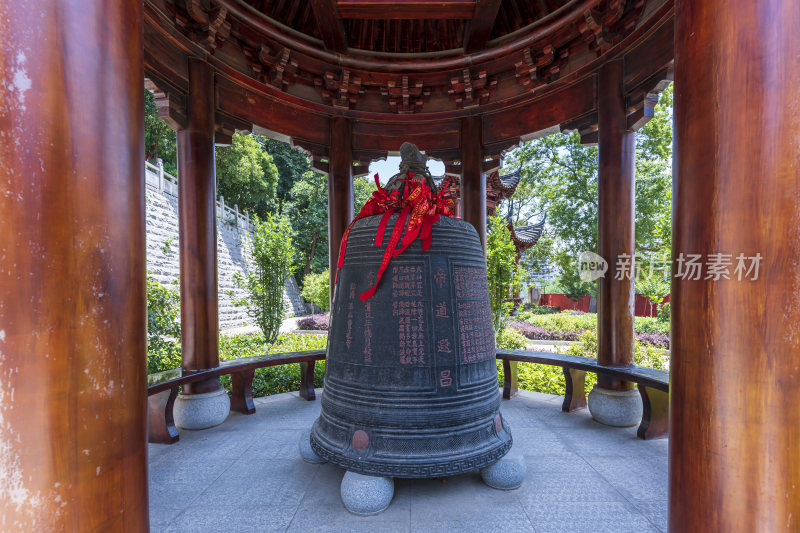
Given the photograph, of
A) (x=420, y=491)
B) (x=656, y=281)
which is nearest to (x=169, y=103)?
(x=420, y=491)

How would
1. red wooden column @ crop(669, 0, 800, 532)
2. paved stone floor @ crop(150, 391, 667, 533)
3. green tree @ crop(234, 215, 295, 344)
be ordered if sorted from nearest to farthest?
1. red wooden column @ crop(669, 0, 800, 532)
2. paved stone floor @ crop(150, 391, 667, 533)
3. green tree @ crop(234, 215, 295, 344)

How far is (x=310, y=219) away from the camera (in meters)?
23.6

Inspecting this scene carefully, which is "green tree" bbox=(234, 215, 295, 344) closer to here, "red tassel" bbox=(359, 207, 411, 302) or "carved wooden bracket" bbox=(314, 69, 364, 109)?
"carved wooden bracket" bbox=(314, 69, 364, 109)

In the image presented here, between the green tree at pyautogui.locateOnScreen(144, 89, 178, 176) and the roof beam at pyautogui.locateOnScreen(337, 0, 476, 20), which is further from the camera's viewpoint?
the green tree at pyautogui.locateOnScreen(144, 89, 178, 176)

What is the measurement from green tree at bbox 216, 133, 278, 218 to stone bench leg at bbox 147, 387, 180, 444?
60.5 feet

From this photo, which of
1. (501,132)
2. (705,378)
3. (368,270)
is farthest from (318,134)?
(705,378)

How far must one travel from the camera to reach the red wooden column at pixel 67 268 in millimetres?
941

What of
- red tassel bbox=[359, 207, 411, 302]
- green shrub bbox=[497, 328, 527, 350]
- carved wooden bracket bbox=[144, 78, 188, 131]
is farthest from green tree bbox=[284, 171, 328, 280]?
red tassel bbox=[359, 207, 411, 302]

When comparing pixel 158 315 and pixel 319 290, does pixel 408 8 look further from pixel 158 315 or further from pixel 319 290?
pixel 319 290

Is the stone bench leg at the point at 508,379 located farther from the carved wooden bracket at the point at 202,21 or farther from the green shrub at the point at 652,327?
the green shrub at the point at 652,327

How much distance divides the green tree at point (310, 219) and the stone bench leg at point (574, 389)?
65.5 feet

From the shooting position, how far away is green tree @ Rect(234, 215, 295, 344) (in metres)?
9.00

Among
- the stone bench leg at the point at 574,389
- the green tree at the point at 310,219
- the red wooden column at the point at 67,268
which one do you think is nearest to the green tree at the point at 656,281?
the stone bench leg at the point at 574,389

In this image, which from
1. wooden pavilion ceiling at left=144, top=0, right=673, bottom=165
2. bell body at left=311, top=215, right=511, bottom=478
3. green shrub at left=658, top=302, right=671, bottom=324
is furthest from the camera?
green shrub at left=658, top=302, right=671, bottom=324
